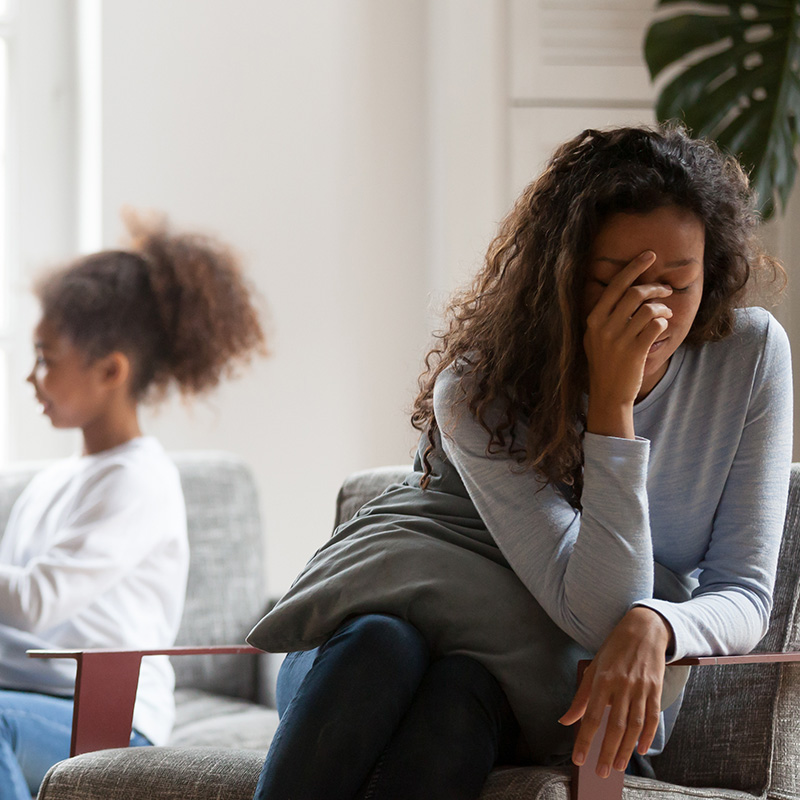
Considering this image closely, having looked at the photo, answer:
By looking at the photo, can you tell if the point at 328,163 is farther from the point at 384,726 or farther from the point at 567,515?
the point at 384,726

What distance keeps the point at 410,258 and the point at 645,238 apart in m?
1.65

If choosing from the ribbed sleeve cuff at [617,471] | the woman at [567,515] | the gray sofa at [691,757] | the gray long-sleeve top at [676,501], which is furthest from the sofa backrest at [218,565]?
the ribbed sleeve cuff at [617,471]

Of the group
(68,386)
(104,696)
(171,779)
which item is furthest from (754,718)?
(68,386)

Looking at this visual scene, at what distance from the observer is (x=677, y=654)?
1.15m

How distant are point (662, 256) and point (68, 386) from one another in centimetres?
118

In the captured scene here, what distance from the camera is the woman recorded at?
114 centimetres

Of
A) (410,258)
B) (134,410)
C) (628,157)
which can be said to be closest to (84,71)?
(410,258)

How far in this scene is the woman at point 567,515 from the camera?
1.14 meters

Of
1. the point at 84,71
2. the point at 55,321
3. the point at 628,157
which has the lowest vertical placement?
the point at 55,321

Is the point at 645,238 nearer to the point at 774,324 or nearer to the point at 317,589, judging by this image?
the point at 774,324

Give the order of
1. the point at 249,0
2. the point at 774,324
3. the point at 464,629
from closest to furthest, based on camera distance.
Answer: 1. the point at 464,629
2. the point at 774,324
3. the point at 249,0

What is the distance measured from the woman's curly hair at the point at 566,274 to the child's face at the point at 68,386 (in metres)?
0.86

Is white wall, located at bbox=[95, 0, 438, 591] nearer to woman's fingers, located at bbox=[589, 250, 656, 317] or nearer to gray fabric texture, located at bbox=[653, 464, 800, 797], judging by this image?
gray fabric texture, located at bbox=[653, 464, 800, 797]

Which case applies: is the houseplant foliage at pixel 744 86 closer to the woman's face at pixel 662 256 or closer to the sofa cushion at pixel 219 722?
the woman's face at pixel 662 256
